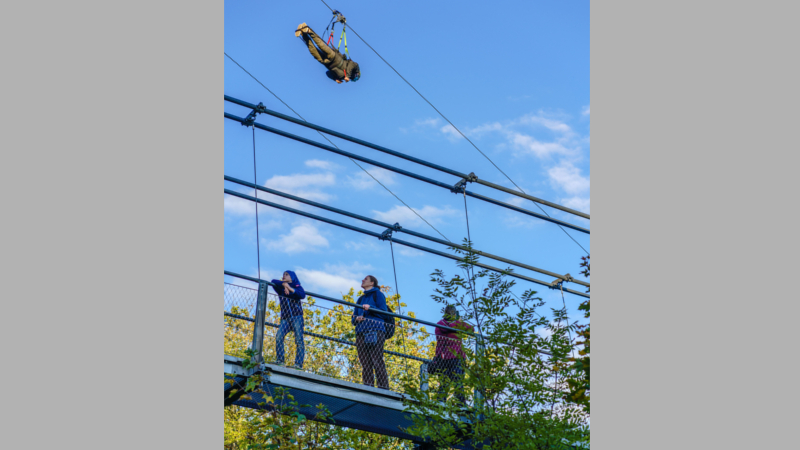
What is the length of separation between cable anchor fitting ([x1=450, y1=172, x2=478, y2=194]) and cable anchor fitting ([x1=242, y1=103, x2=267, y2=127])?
409cm

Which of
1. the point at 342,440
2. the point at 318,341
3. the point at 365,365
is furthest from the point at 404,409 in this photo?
the point at 342,440

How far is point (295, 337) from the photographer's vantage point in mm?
8477

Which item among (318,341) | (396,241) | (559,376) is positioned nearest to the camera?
(559,376)

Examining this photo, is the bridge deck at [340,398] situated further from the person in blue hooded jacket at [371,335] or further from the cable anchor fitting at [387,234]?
the cable anchor fitting at [387,234]

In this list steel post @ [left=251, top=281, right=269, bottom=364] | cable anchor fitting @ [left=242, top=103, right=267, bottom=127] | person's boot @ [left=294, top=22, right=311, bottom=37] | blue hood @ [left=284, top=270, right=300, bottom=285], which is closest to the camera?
steel post @ [left=251, top=281, right=269, bottom=364]

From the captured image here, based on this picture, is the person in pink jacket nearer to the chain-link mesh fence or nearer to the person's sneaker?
the chain-link mesh fence

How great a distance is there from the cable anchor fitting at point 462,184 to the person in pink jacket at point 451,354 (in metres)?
6.11

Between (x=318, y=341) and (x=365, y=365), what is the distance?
2.24 feet

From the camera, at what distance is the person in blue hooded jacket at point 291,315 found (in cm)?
844

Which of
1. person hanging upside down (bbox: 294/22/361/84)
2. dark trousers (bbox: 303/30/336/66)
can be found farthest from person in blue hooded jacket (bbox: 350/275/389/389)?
dark trousers (bbox: 303/30/336/66)

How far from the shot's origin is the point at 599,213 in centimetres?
278

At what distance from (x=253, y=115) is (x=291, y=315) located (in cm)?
634

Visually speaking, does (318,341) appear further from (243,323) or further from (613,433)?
(613,433)

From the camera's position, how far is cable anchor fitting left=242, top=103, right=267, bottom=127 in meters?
13.6
